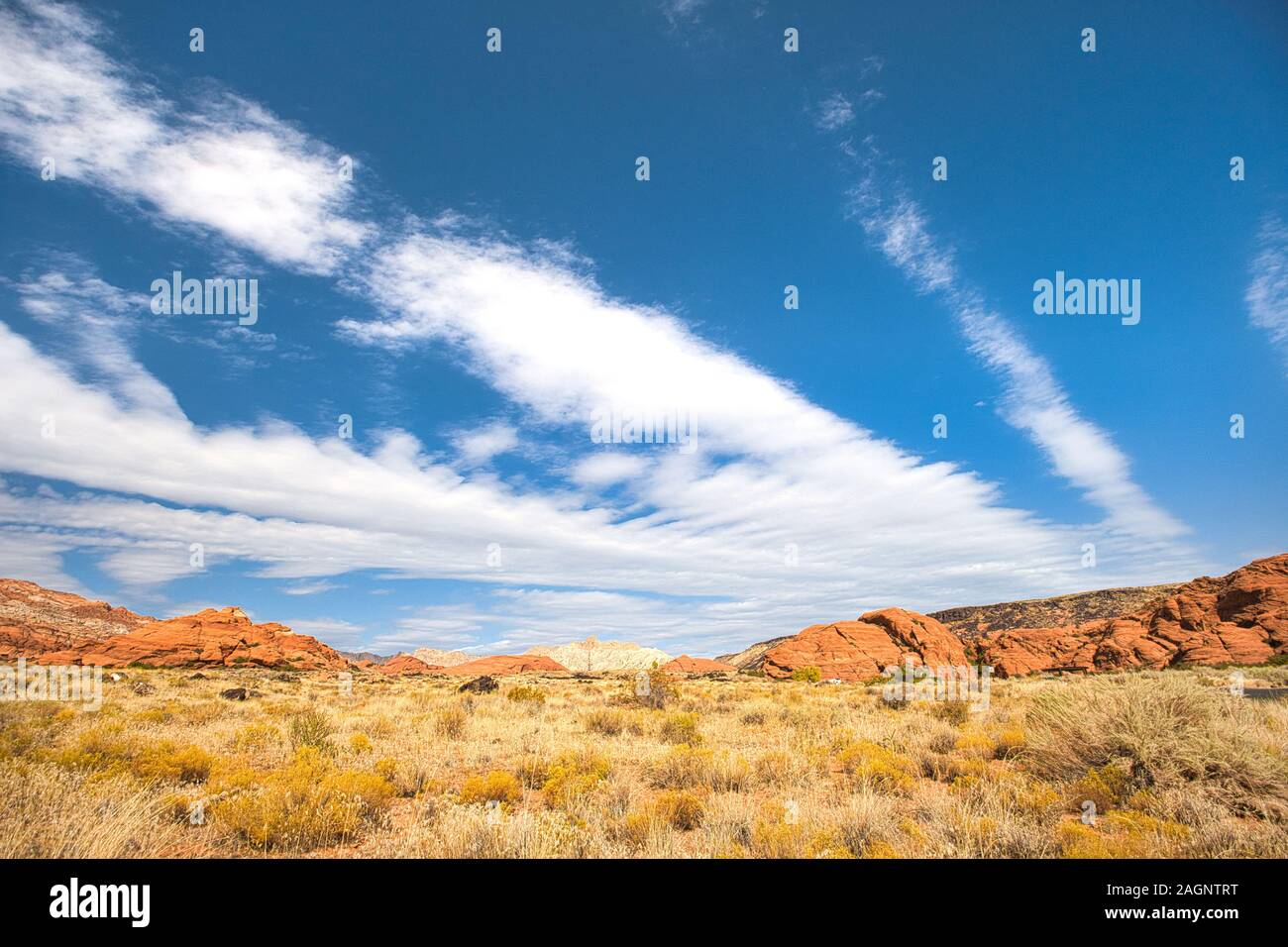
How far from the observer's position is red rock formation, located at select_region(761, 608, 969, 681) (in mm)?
46594

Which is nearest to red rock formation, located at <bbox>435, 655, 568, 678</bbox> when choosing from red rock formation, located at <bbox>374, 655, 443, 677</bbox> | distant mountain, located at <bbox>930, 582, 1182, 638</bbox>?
red rock formation, located at <bbox>374, 655, 443, 677</bbox>

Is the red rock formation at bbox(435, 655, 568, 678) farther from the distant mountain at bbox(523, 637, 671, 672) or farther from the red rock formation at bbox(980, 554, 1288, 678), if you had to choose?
the red rock formation at bbox(980, 554, 1288, 678)

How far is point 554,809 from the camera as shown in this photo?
7.17m

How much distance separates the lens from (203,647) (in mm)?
55594

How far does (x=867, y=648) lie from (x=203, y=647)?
65511mm

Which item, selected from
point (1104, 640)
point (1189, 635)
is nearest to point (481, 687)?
point (1104, 640)

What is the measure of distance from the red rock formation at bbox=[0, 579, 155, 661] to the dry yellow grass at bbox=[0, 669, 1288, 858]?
209 feet

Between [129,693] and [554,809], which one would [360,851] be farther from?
[129,693]
